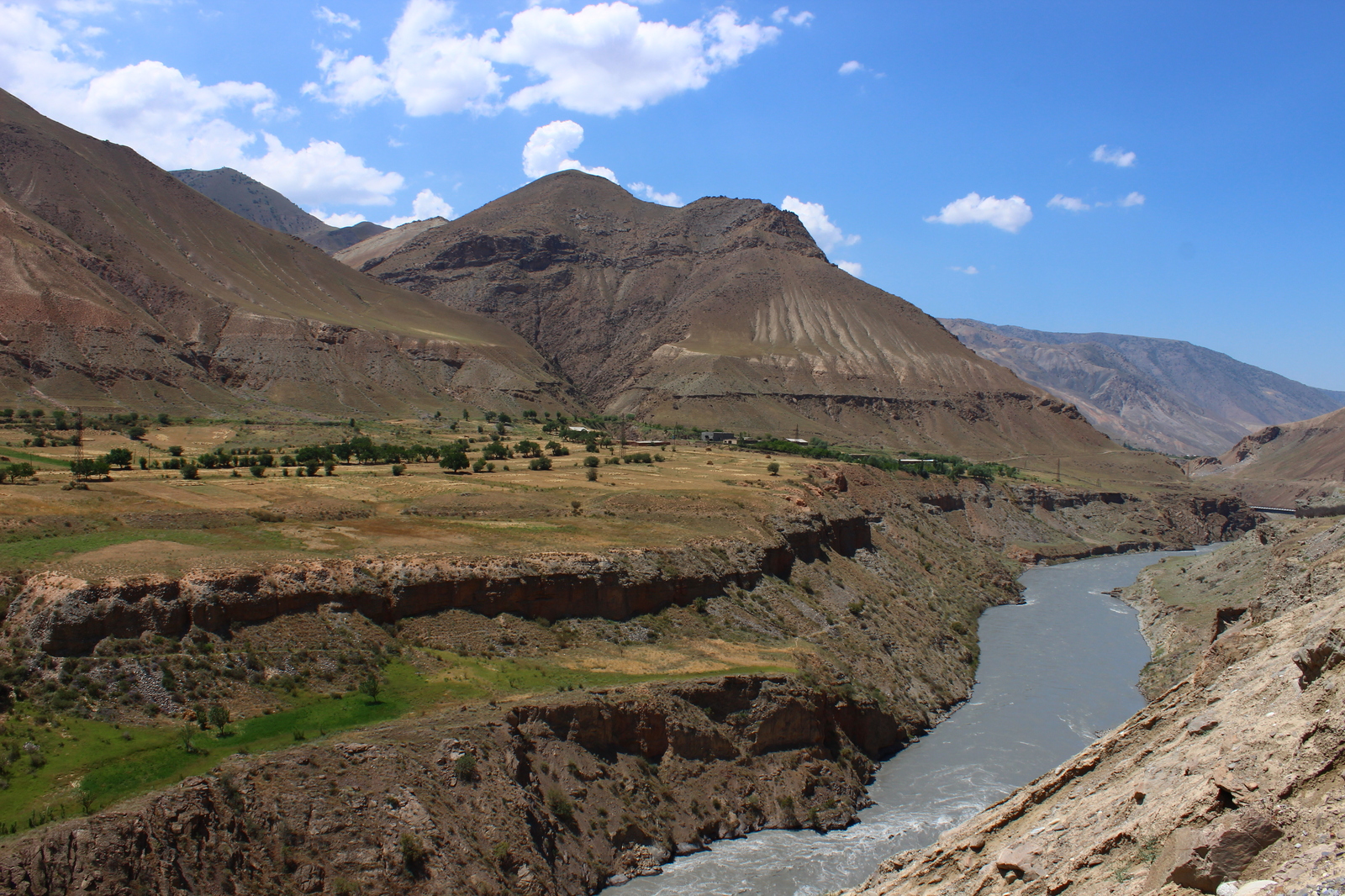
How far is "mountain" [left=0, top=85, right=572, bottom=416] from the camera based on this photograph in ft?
390

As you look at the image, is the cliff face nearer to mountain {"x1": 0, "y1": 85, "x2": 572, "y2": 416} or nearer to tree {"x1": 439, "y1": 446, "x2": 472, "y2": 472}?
tree {"x1": 439, "y1": 446, "x2": 472, "y2": 472}

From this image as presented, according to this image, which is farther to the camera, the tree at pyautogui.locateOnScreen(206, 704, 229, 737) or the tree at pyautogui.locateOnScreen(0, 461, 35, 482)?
the tree at pyautogui.locateOnScreen(0, 461, 35, 482)

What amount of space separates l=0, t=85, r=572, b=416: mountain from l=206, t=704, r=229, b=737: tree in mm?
94944

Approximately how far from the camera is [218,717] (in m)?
30.0

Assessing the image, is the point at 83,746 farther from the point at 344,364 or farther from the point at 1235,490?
the point at 1235,490

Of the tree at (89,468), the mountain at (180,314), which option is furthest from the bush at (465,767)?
the mountain at (180,314)

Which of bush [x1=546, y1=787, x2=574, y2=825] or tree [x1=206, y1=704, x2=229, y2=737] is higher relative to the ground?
tree [x1=206, y1=704, x2=229, y2=737]

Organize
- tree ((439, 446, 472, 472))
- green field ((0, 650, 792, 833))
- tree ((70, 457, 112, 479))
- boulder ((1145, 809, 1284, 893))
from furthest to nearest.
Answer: tree ((439, 446, 472, 472))
tree ((70, 457, 112, 479))
green field ((0, 650, 792, 833))
boulder ((1145, 809, 1284, 893))

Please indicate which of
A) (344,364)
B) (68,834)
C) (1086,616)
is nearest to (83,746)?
(68,834)

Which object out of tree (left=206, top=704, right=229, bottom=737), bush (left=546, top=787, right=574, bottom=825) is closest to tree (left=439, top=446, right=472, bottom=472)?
tree (left=206, top=704, right=229, bottom=737)

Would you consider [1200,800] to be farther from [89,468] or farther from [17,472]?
[89,468]

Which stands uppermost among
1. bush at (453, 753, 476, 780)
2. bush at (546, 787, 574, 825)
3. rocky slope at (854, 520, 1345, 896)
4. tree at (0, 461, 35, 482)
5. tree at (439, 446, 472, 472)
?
tree at (439, 446, 472, 472)

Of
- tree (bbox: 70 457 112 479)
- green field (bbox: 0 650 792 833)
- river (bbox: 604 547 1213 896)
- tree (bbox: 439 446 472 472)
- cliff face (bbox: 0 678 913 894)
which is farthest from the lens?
tree (bbox: 439 446 472 472)

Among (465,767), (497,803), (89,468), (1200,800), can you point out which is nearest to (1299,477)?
(497,803)
